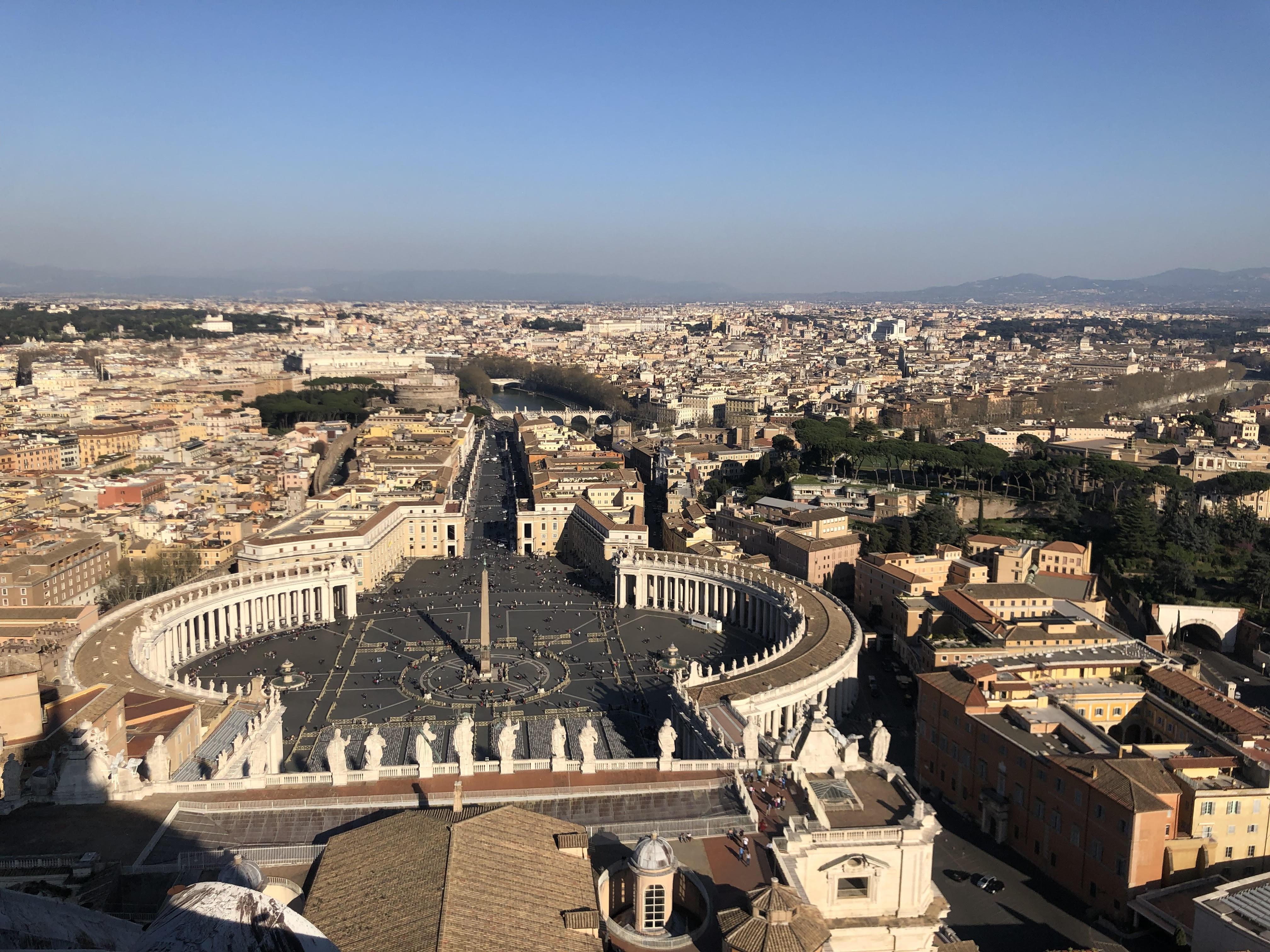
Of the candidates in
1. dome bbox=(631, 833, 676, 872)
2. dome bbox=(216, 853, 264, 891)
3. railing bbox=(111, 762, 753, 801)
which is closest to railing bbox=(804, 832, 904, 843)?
dome bbox=(631, 833, 676, 872)

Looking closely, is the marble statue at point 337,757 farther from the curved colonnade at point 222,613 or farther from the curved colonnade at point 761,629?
the curved colonnade at point 222,613

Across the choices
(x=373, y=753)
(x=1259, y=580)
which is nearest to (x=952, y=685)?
(x=373, y=753)

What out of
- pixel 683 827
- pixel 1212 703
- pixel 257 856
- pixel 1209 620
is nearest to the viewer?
pixel 257 856

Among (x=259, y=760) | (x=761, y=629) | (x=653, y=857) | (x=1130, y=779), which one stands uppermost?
(x=653, y=857)

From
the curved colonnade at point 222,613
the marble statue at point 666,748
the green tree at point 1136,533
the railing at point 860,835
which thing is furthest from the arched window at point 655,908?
the green tree at point 1136,533

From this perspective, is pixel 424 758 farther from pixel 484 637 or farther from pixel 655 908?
pixel 484 637

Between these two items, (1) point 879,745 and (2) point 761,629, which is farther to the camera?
(2) point 761,629

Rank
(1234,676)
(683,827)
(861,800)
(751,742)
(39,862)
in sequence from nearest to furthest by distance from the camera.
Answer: (39,862), (683,827), (861,800), (751,742), (1234,676)

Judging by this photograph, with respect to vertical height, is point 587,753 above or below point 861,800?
below
